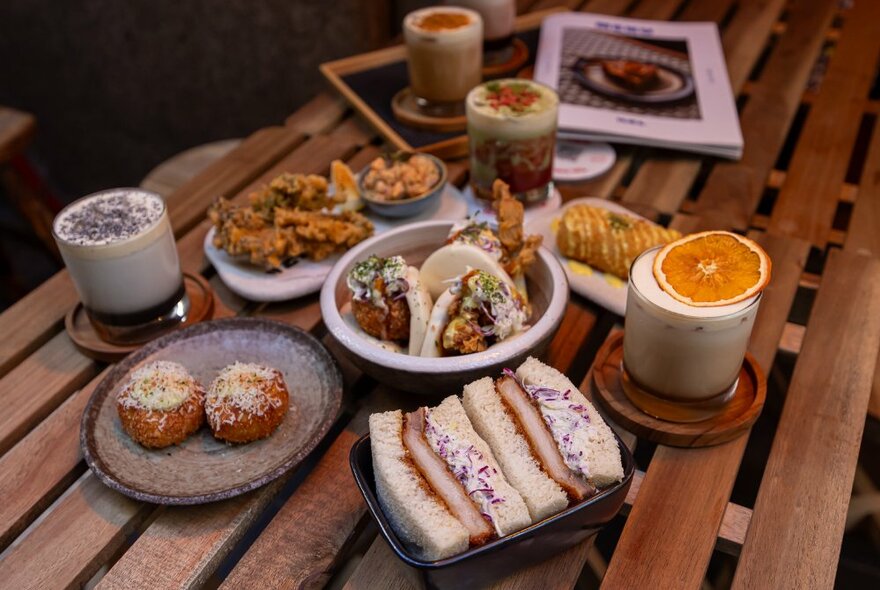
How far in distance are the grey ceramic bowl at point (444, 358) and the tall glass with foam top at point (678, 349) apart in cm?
12

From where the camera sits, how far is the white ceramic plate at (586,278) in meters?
1.32

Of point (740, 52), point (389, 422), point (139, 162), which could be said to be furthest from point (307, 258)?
point (139, 162)

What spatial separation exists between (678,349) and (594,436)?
0.63 feet

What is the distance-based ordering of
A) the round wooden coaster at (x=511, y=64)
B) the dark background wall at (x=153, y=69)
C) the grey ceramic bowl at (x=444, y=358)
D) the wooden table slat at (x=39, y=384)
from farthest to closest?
1. the dark background wall at (x=153, y=69)
2. the round wooden coaster at (x=511, y=64)
3. the wooden table slat at (x=39, y=384)
4. the grey ceramic bowl at (x=444, y=358)

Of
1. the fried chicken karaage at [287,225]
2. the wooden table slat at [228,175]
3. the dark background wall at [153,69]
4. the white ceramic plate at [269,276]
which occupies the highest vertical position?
the fried chicken karaage at [287,225]

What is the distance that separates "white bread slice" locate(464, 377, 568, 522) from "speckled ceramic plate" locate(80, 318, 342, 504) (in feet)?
0.72

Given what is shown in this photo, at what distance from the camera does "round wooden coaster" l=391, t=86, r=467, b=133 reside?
6.04 ft

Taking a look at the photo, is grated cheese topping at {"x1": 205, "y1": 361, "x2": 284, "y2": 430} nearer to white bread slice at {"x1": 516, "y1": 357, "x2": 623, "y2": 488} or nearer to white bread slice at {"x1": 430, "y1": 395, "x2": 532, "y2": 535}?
white bread slice at {"x1": 430, "y1": 395, "x2": 532, "y2": 535}

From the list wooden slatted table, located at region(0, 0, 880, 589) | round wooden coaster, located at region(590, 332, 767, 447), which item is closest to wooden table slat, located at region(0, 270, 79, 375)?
wooden slatted table, located at region(0, 0, 880, 589)

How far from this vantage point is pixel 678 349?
40.3 inches

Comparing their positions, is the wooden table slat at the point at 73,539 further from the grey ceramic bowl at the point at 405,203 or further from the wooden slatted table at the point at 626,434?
the grey ceramic bowl at the point at 405,203

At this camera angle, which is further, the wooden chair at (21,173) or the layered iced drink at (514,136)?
the wooden chair at (21,173)

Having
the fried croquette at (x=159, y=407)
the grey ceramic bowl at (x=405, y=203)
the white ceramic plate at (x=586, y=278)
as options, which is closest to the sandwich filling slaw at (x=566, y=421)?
the white ceramic plate at (x=586, y=278)

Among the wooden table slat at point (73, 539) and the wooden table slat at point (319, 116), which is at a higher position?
the wooden table slat at point (73, 539)
